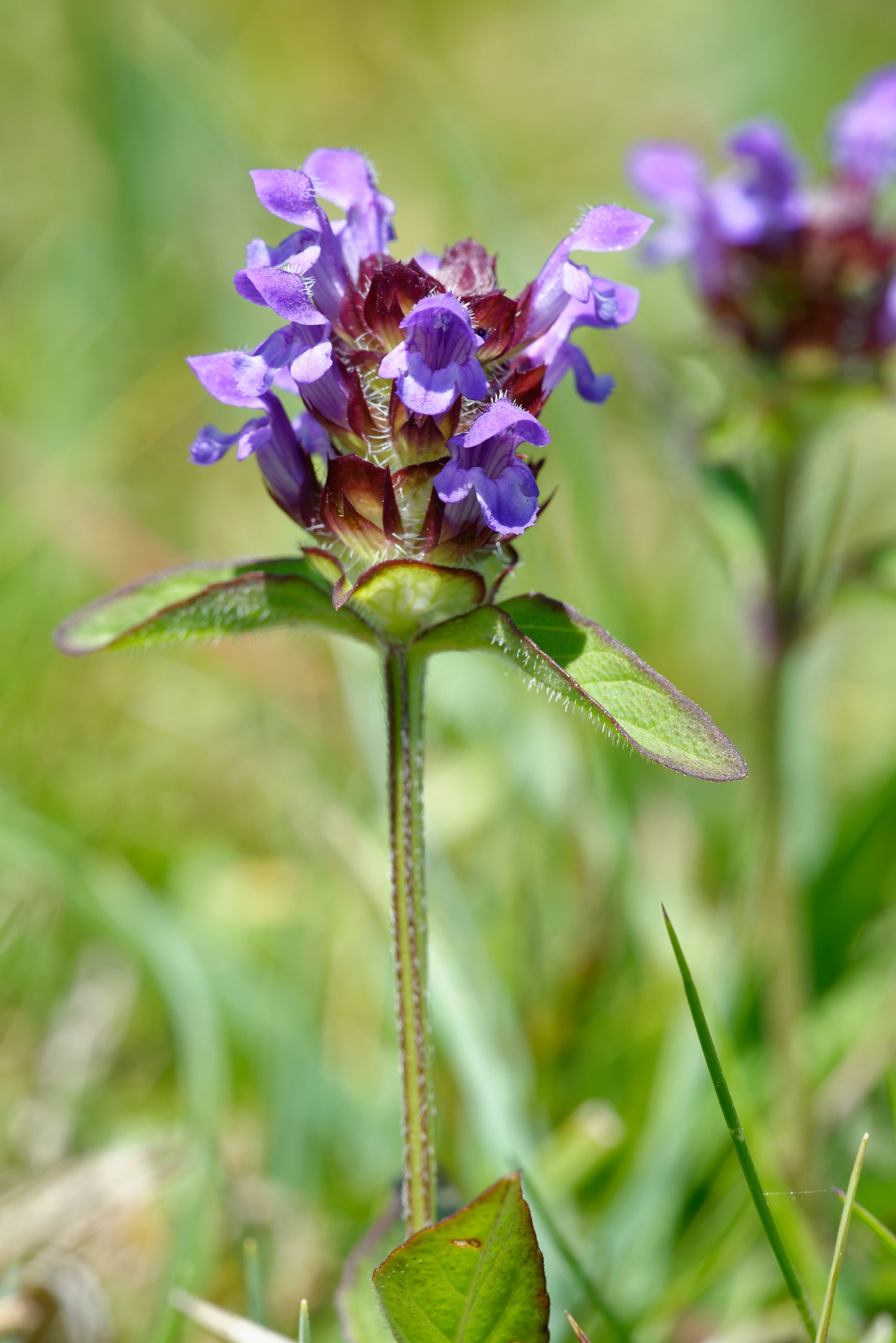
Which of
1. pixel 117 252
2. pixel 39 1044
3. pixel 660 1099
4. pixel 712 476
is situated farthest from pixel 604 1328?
pixel 117 252

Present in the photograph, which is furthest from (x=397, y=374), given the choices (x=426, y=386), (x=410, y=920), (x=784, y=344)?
(x=784, y=344)

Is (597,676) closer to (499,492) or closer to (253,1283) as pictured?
(499,492)

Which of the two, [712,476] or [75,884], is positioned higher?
[712,476]

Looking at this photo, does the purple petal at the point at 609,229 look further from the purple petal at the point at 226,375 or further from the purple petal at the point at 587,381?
the purple petal at the point at 226,375

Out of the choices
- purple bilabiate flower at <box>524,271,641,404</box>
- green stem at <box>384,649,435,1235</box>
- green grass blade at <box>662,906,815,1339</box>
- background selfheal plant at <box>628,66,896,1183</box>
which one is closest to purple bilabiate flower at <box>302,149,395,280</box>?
purple bilabiate flower at <box>524,271,641,404</box>

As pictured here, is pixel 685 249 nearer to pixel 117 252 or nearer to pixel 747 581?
pixel 747 581

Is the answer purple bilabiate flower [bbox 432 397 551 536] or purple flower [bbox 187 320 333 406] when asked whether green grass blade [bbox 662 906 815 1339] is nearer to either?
purple bilabiate flower [bbox 432 397 551 536]
